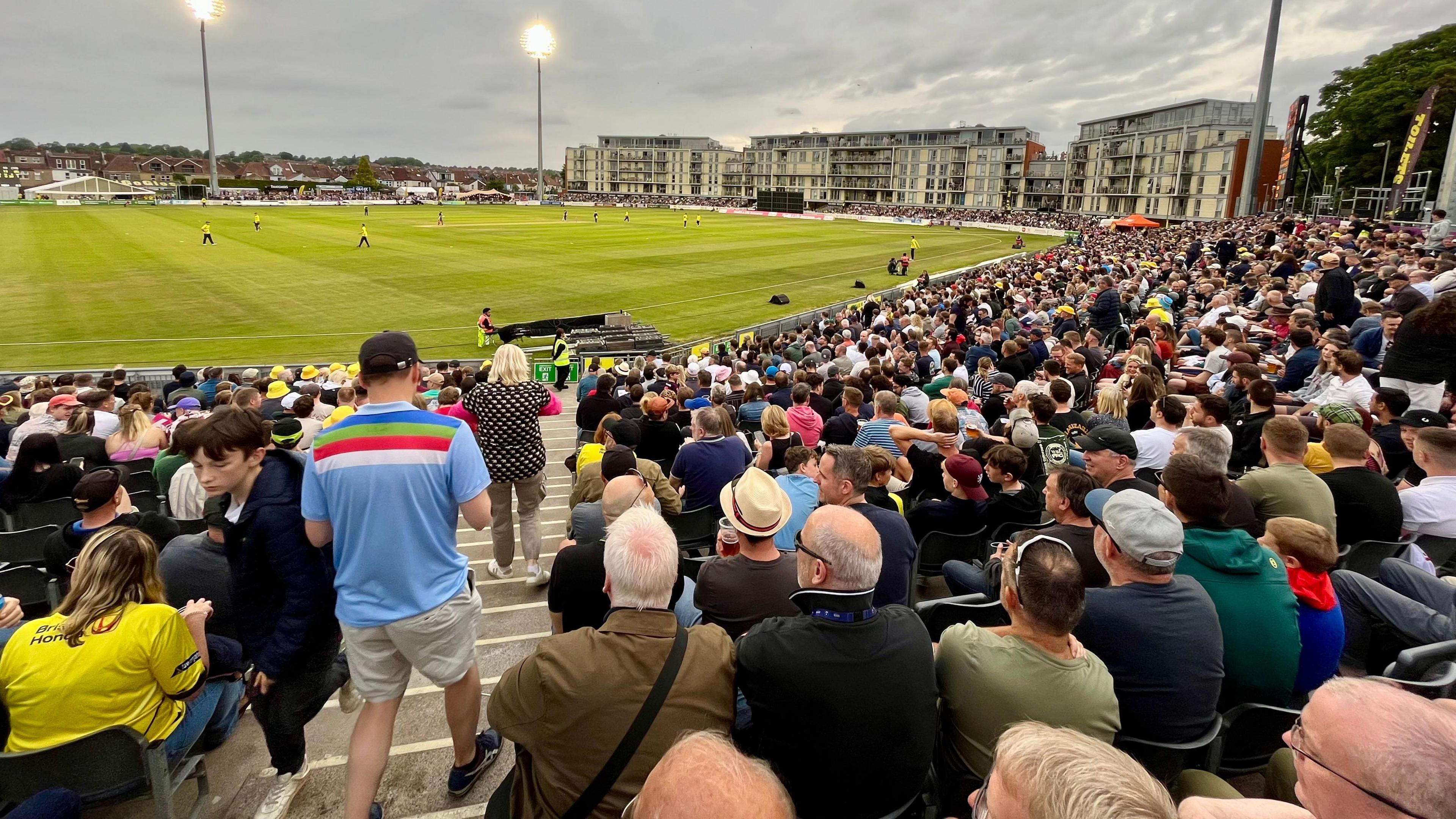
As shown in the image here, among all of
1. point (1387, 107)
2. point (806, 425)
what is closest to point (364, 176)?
point (1387, 107)

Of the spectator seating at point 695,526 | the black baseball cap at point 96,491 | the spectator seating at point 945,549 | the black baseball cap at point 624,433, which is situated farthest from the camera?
the black baseball cap at point 624,433

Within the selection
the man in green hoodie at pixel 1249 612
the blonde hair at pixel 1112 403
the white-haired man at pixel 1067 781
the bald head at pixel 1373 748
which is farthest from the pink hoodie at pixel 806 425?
the white-haired man at pixel 1067 781

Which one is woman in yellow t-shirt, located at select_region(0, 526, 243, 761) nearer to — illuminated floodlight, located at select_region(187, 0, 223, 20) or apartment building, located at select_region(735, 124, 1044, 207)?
illuminated floodlight, located at select_region(187, 0, 223, 20)

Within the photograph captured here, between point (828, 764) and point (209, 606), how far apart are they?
3154 millimetres

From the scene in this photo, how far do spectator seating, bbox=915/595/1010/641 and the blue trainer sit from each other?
252cm

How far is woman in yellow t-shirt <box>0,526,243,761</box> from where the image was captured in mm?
3027

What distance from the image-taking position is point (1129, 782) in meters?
1.38

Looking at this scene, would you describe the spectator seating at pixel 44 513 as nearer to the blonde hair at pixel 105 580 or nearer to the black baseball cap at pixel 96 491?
the black baseball cap at pixel 96 491

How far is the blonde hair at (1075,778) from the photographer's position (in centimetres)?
135

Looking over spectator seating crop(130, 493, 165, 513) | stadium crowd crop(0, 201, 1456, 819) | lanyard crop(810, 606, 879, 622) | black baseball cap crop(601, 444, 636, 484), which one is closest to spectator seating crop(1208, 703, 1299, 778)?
stadium crowd crop(0, 201, 1456, 819)

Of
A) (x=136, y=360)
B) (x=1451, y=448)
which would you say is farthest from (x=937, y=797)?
(x=136, y=360)

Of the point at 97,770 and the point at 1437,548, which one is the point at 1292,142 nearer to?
the point at 1437,548

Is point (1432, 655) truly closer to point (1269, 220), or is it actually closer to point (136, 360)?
point (136, 360)

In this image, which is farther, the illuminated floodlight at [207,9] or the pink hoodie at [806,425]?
the illuminated floodlight at [207,9]
